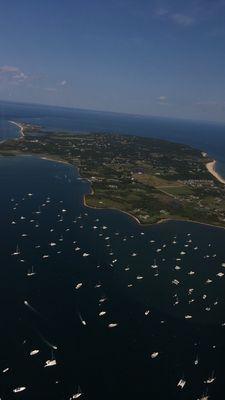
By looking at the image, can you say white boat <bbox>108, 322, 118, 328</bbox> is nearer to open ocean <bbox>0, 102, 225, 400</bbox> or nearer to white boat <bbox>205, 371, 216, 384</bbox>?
open ocean <bbox>0, 102, 225, 400</bbox>

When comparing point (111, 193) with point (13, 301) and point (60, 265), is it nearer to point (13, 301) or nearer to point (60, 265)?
point (60, 265)

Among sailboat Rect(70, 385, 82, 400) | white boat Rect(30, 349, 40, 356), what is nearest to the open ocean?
sailboat Rect(70, 385, 82, 400)

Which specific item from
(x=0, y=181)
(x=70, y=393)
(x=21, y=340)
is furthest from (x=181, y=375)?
(x=0, y=181)

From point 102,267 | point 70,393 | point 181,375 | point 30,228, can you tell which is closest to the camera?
point 70,393

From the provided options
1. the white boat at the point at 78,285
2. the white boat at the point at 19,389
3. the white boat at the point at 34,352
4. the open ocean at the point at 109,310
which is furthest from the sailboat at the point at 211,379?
the white boat at the point at 78,285

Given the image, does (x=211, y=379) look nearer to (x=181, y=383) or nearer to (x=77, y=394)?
(x=181, y=383)

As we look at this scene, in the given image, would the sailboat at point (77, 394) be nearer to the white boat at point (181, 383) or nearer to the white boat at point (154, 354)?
the white boat at point (154, 354)

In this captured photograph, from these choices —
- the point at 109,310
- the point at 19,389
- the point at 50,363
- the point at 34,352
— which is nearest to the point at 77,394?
the point at 50,363

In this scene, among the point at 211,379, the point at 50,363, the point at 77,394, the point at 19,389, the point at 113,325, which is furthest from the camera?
the point at 113,325
